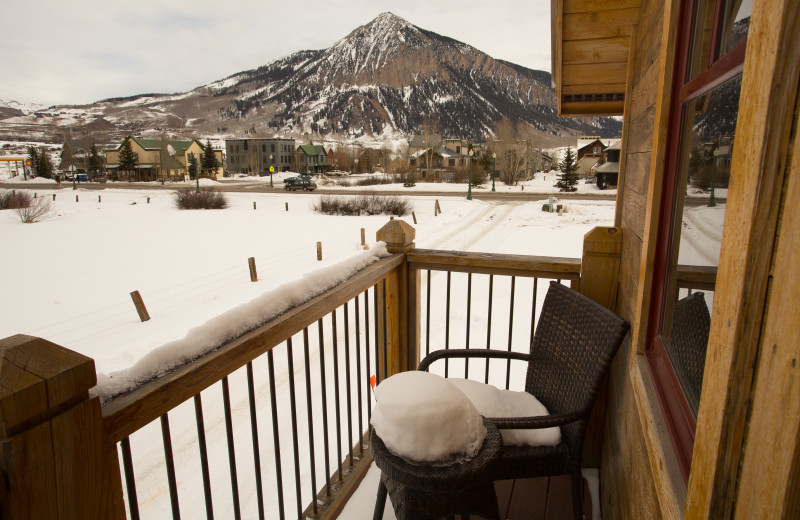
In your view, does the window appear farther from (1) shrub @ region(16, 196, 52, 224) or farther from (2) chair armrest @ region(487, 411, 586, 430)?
(1) shrub @ region(16, 196, 52, 224)

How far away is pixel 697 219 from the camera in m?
1.06

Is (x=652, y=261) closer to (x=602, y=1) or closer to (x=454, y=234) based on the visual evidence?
(x=602, y=1)

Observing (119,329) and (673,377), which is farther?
(119,329)

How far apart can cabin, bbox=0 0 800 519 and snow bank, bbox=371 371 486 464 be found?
17.8 inches

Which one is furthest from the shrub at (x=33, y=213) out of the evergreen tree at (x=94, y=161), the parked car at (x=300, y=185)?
the evergreen tree at (x=94, y=161)

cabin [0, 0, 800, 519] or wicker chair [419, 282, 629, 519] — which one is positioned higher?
cabin [0, 0, 800, 519]

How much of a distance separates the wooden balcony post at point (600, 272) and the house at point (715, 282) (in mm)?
51

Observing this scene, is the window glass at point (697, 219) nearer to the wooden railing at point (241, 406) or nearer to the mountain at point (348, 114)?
the wooden railing at point (241, 406)

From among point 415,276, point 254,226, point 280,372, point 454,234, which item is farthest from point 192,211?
point 415,276

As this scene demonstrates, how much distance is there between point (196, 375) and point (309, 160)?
76.5 meters

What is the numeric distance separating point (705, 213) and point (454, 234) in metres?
13.0

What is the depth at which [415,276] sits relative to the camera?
8.98ft

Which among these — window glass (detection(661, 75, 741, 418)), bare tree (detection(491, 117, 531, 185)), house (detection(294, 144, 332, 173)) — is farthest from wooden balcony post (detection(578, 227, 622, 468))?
house (detection(294, 144, 332, 173))

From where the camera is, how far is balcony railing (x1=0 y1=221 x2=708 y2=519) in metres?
0.81
